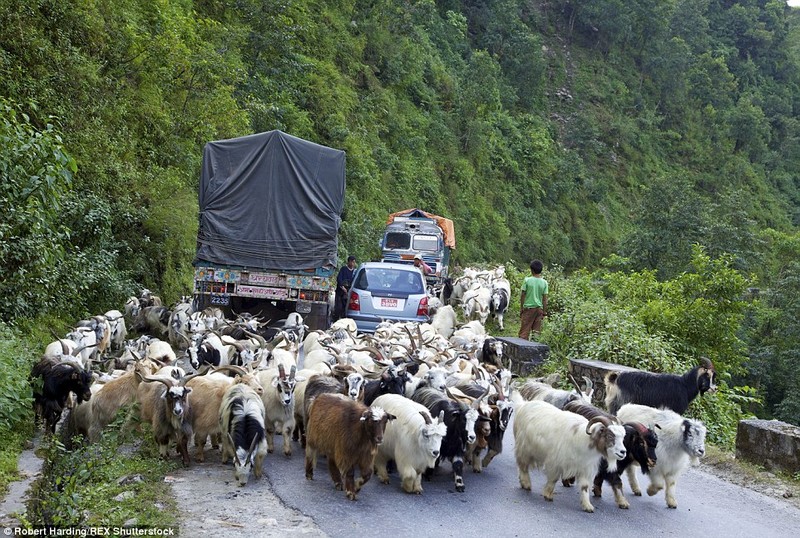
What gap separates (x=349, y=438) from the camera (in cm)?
635

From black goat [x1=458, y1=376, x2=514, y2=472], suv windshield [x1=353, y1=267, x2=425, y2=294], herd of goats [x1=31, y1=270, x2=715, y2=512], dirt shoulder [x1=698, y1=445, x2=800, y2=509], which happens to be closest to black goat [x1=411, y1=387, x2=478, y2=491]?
herd of goats [x1=31, y1=270, x2=715, y2=512]

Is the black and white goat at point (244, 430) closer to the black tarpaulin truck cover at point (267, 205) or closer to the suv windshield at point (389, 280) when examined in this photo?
the black tarpaulin truck cover at point (267, 205)

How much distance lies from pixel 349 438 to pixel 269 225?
24.6 feet

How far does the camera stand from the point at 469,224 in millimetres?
35281

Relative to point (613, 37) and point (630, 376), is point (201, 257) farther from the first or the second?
point (613, 37)

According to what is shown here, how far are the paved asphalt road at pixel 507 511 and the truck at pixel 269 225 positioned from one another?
6025 mm

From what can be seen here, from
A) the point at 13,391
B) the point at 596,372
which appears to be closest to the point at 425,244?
the point at 596,372

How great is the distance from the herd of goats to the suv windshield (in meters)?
3.57

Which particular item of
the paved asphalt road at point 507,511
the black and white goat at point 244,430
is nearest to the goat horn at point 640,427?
the paved asphalt road at point 507,511

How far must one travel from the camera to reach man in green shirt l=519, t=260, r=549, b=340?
11.8 meters

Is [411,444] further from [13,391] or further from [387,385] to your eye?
[13,391]

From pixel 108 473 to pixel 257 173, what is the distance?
7898 mm

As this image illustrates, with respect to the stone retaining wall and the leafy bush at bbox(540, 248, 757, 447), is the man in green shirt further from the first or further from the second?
the stone retaining wall

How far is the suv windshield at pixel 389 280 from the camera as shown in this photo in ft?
45.3
